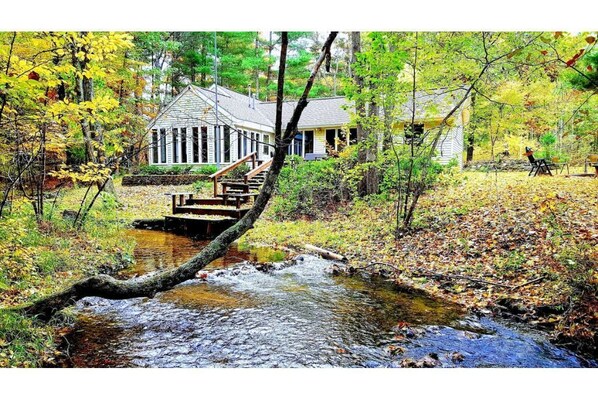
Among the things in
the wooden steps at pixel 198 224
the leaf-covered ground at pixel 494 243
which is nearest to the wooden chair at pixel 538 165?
the leaf-covered ground at pixel 494 243

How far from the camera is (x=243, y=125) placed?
12.1 metres

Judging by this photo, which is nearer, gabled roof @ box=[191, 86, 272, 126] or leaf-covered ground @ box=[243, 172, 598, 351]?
leaf-covered ground @ box=[243, 172, 598, 351]

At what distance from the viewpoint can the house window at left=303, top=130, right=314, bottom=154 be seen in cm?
1392

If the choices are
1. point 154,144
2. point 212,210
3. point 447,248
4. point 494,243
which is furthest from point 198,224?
point 494,243

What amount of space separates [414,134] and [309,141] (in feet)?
27.7

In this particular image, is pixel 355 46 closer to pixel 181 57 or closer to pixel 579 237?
pixel 181 57

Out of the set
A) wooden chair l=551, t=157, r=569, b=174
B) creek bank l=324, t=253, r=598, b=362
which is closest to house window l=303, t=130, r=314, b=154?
wooden chair l=551, t=157, r=569, b=174

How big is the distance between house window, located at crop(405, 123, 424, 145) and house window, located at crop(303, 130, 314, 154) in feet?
26.0

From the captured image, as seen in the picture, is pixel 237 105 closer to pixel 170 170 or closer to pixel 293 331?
pixel 170 170

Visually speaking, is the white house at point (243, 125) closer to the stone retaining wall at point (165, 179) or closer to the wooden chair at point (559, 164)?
the stone retaining wall at point (165, 179)

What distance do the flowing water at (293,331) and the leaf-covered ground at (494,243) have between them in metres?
0.37

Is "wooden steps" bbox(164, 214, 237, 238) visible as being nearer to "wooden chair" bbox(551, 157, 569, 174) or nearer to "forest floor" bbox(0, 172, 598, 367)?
"forest floor" bbox(0, 172, 598, 367)

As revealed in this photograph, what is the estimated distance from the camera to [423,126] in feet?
20.2

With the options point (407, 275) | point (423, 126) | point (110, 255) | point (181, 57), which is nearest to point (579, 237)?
point (407, 275)
